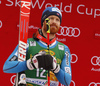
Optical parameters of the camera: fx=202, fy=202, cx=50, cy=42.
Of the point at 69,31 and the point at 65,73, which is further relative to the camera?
the point at 69,31

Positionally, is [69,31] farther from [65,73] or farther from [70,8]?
[65,73]

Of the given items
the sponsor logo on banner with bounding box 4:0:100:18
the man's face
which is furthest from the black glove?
the sponsor logo on banner with bounding box 4:0:100:18

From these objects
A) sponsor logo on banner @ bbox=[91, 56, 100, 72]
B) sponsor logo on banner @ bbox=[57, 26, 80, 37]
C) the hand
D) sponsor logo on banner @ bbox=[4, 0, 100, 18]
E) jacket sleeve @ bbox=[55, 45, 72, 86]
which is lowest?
sponsor logo on banner @ bbox=[91, 56, 100, 72]

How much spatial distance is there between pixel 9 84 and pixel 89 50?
1.48 m

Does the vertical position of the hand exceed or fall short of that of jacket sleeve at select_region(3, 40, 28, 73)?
it exceeds it

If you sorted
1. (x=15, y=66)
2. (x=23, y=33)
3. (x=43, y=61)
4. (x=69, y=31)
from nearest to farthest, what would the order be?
(x=43, y=61) < (x=15, y=66) < (x=23, y=33) < (x=69, y=31)

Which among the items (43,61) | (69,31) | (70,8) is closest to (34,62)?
(43,61)

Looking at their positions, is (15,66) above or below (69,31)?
below

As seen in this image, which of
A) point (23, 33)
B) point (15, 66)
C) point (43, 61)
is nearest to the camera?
point (43, 61)

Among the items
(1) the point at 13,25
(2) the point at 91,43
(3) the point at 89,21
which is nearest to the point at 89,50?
(2) the point at 91,43

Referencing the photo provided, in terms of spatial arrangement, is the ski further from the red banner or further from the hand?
the red banner

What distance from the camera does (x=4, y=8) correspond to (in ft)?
11.1

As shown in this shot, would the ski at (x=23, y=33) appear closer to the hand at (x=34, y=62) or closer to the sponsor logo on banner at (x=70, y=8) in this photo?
the hand at (x=34, y=62)

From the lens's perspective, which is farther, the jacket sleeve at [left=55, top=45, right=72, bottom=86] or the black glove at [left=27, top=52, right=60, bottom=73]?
the jacket sleeve at [left=55, top=45, right=72, bottom=86]
